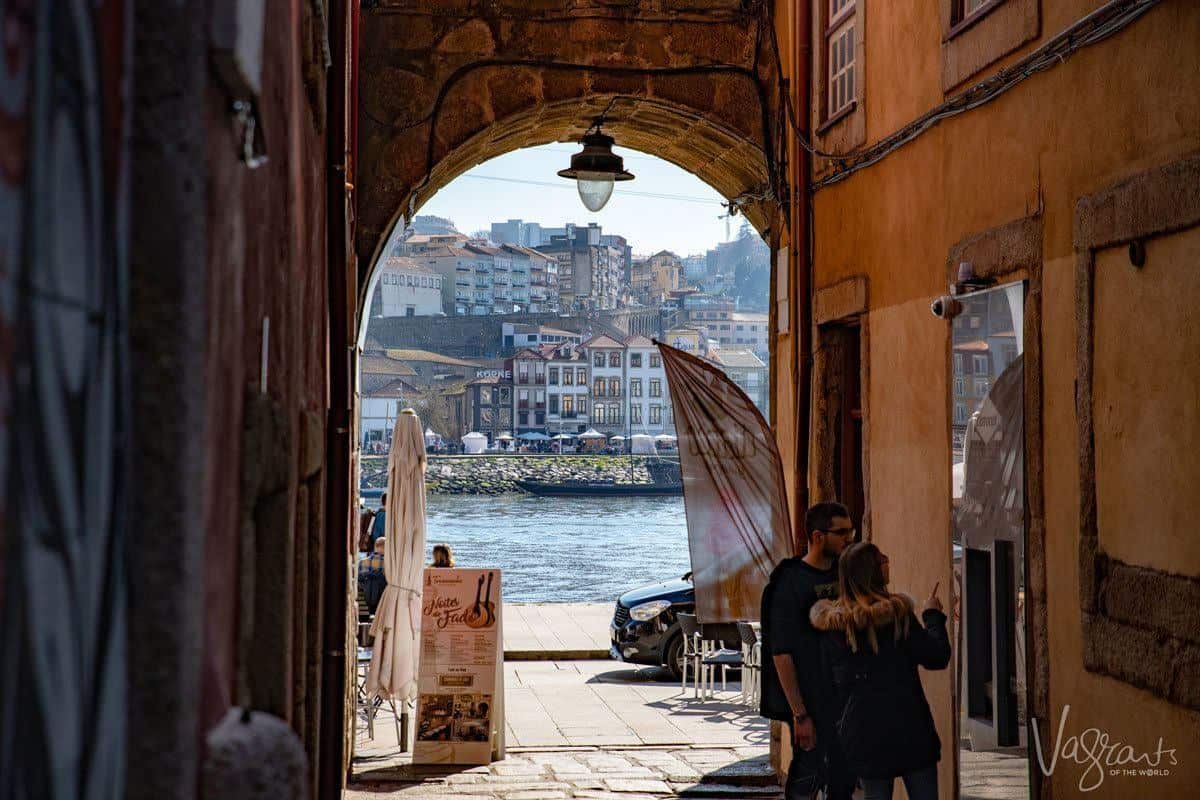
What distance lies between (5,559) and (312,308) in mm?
3465

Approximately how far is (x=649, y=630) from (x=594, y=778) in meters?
6.00

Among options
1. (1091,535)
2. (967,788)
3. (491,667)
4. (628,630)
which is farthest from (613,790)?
(628,630)

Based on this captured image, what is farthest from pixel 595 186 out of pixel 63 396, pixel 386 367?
pixel 386 367

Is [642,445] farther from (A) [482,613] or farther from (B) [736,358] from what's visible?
(A) [482,613]

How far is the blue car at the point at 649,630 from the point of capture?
15.2 meters

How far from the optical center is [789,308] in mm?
9719

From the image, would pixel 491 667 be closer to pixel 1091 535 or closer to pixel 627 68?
pixel 627 68

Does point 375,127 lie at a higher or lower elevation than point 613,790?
higher

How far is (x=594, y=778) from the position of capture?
366 inches

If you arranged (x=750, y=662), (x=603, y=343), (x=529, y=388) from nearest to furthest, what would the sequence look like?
(x=750, y=662)
(x=529, y=388)
(x=603, y=343)

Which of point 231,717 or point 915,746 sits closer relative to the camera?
point 231,717

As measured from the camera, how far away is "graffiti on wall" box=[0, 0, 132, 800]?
1.47 meters

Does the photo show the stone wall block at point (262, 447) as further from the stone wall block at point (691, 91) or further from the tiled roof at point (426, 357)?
the tiled roof at point (426, 357)

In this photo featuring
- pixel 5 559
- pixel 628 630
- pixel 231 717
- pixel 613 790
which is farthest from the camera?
pixel 628 630
